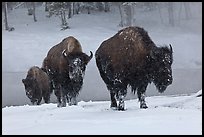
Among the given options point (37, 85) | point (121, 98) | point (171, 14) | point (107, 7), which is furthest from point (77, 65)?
point (171, 14)

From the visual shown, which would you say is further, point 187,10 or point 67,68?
point 187,10

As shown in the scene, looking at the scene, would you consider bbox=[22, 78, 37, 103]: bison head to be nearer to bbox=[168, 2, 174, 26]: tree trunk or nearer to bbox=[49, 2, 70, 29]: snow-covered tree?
bbox=[49, 2, 70, 29]: snow-covered tree

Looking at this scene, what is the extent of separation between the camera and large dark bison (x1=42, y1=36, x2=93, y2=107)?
10828 millimetres

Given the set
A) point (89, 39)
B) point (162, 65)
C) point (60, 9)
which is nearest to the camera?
point (162, 65)

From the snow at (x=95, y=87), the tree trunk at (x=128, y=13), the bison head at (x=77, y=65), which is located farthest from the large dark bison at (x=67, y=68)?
the tree trunk at (x=128, y=13)

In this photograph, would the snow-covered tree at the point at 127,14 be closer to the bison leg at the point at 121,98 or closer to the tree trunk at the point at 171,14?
the tree trunk at the point at 171,14

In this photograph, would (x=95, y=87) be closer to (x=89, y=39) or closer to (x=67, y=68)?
(x=67, y=68)

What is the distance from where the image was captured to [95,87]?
23.4m

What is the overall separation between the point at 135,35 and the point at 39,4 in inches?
1946

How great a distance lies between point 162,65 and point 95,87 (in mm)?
14217

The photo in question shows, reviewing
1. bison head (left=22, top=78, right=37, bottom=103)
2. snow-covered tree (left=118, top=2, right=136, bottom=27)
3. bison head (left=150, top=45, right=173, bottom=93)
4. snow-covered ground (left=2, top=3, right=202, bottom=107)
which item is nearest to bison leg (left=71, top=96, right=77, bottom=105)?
bison head (left=150, top=45, right=173, bottom=93)

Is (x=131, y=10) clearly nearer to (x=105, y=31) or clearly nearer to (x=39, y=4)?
(x=105, y=31)

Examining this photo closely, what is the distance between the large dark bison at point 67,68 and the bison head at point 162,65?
2.14 meters

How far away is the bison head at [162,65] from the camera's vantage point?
9211 millimetres
